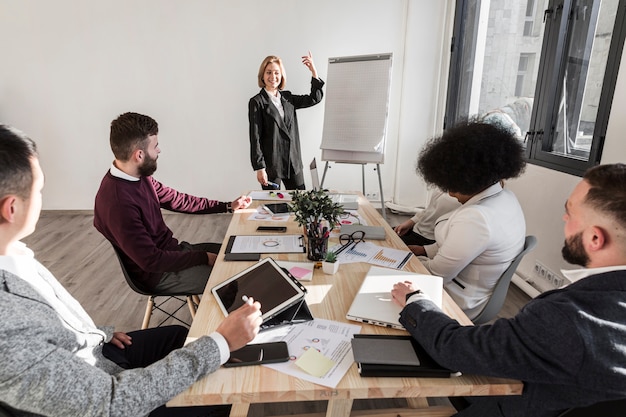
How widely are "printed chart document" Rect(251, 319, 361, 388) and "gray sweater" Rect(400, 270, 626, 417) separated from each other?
0.71 ft

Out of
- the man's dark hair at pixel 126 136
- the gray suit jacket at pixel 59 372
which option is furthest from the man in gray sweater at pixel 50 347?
the man's dark hair at pixel 126 136

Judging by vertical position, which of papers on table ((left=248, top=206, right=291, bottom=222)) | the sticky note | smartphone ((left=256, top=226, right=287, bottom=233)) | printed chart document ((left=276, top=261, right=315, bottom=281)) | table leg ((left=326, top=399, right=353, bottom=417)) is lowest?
table leg ((left=326, top=399, right=353, bottom=417))

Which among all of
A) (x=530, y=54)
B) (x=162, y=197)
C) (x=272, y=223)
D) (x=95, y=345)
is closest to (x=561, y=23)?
(x=530, y=54)

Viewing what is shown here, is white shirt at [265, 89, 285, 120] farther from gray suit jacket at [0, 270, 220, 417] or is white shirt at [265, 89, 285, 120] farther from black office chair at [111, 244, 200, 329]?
gray suit jacket at [0, 270, 220, 417]

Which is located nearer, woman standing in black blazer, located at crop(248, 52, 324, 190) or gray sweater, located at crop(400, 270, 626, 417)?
gray sweater, located at crop(400, 270, 626, 417)

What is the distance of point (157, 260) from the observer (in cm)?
163

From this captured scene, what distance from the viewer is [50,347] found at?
713mm

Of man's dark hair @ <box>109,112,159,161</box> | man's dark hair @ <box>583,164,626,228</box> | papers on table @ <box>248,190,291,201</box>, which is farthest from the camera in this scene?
papers on table @ <box>248,190,291,201</box>

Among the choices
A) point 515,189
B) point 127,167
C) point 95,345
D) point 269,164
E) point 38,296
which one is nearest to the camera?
point 38,296

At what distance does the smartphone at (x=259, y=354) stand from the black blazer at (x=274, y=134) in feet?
7.57

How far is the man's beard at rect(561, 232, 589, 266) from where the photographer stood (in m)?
0.85

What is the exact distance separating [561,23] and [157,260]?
2.86 metres

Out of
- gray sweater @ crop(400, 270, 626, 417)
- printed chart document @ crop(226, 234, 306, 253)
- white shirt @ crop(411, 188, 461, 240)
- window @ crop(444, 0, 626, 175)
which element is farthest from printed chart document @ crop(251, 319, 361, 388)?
window @ crop(444, 0, 626, 175)

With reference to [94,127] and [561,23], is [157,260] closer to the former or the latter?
[561,23]
